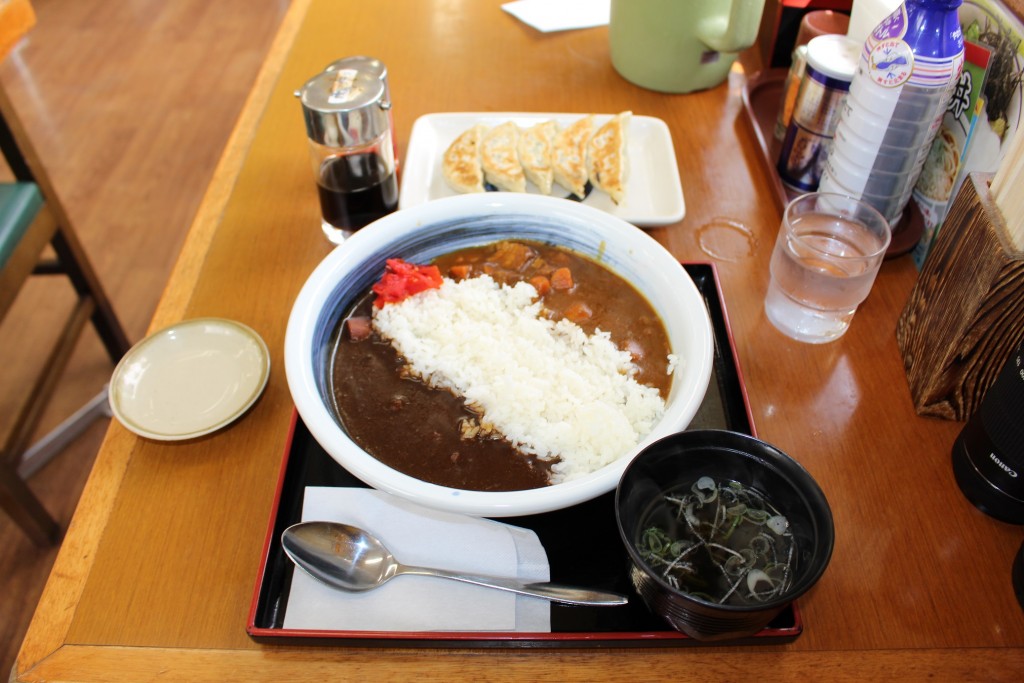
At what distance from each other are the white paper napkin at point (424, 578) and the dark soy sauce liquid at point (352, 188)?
680 millimetres

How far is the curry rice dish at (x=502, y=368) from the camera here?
1.17m

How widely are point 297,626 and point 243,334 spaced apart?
58 cm

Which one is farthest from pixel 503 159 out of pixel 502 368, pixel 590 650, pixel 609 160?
pixel 590 650

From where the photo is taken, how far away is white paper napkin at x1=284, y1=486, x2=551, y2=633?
1.02 meters

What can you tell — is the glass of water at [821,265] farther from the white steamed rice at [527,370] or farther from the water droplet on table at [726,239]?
the white steamed rice at [527,370]

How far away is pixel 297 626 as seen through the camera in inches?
39.9

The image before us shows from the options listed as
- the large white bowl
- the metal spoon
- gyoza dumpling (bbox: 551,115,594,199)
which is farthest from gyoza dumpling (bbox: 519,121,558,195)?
the metal spoon

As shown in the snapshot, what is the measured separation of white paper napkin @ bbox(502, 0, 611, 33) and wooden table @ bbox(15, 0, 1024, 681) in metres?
0.76

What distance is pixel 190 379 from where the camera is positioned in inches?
52.0

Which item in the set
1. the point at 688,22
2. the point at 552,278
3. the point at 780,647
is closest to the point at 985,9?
the point at 688,22

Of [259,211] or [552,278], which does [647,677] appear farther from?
[259,211]

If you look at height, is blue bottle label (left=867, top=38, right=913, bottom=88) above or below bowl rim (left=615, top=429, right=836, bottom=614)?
above

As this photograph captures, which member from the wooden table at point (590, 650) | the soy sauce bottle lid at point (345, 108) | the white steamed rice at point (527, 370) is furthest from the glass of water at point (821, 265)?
the soy sauce bottle lid at point (345, 108)

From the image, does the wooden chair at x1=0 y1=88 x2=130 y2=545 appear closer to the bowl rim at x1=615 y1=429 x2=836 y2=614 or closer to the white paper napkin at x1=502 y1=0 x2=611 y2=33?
the white paper napkin at x1=502 y1=0 x2=611 y2=33
